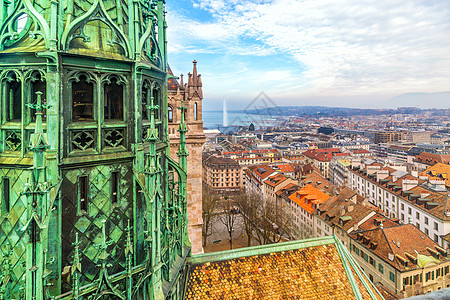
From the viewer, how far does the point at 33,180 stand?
628 cm

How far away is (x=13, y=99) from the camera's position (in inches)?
293

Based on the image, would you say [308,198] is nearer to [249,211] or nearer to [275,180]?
[249,211]

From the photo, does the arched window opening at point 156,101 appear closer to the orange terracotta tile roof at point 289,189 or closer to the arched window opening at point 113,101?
the arched window opening at point 113,101

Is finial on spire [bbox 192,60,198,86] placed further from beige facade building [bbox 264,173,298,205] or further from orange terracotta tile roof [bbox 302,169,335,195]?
orange terracotta tile roof [bbox 302,169,335,195]

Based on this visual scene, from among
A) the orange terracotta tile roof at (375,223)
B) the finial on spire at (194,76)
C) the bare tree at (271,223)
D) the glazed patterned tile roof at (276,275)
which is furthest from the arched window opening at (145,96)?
the bare tree at (271,223)

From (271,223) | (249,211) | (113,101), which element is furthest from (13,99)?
(249,211)

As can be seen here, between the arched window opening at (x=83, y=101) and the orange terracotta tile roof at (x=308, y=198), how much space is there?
168 ft

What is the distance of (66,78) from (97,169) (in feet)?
7.24

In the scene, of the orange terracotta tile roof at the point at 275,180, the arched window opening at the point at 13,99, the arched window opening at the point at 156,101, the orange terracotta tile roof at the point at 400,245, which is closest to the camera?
the arched window opening at the point at 13,99

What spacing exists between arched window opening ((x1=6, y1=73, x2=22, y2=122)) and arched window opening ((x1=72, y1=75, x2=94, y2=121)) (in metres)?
1.23

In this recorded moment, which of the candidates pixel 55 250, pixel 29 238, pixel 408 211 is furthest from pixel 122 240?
pixel 408 211

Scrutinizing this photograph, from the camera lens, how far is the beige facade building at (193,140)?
25.7 meters

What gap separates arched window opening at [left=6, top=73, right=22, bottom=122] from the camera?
729cm

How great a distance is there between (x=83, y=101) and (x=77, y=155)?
1383 millimetres
